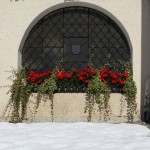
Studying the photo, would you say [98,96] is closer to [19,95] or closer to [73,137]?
[19,95]

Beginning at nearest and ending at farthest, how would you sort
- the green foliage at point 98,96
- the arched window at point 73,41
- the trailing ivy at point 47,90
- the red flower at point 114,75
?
1. the green foliage at point 98,96
2. the trailing ivy at point 47,90
3. the red flower at point 114,75
4. the arched window at point 73,41

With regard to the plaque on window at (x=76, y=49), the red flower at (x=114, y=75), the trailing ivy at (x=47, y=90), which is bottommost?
the trailing ivy at (x=47, y=90)

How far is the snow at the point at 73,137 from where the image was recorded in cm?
454

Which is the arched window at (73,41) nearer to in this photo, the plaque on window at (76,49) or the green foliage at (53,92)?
the plaque on window at (76,49)


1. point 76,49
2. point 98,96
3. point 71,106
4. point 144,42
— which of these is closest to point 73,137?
point 98,96

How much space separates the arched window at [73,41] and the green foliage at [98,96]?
0.83m

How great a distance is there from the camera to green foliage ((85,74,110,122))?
7.36 meters

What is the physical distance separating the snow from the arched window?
2.12m

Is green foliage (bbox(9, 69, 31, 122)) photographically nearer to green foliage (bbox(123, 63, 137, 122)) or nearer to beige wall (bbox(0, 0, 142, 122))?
beige wall (bbox(0, 0, 142, 122))

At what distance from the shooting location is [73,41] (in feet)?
27.1

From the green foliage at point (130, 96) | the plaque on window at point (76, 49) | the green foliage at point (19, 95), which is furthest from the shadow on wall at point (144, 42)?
the green foliage at point (19, 95)

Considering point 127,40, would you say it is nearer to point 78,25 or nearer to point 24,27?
point 78,25

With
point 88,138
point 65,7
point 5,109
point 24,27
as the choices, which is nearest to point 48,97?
point 5,109

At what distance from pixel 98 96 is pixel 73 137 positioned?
2241mm
